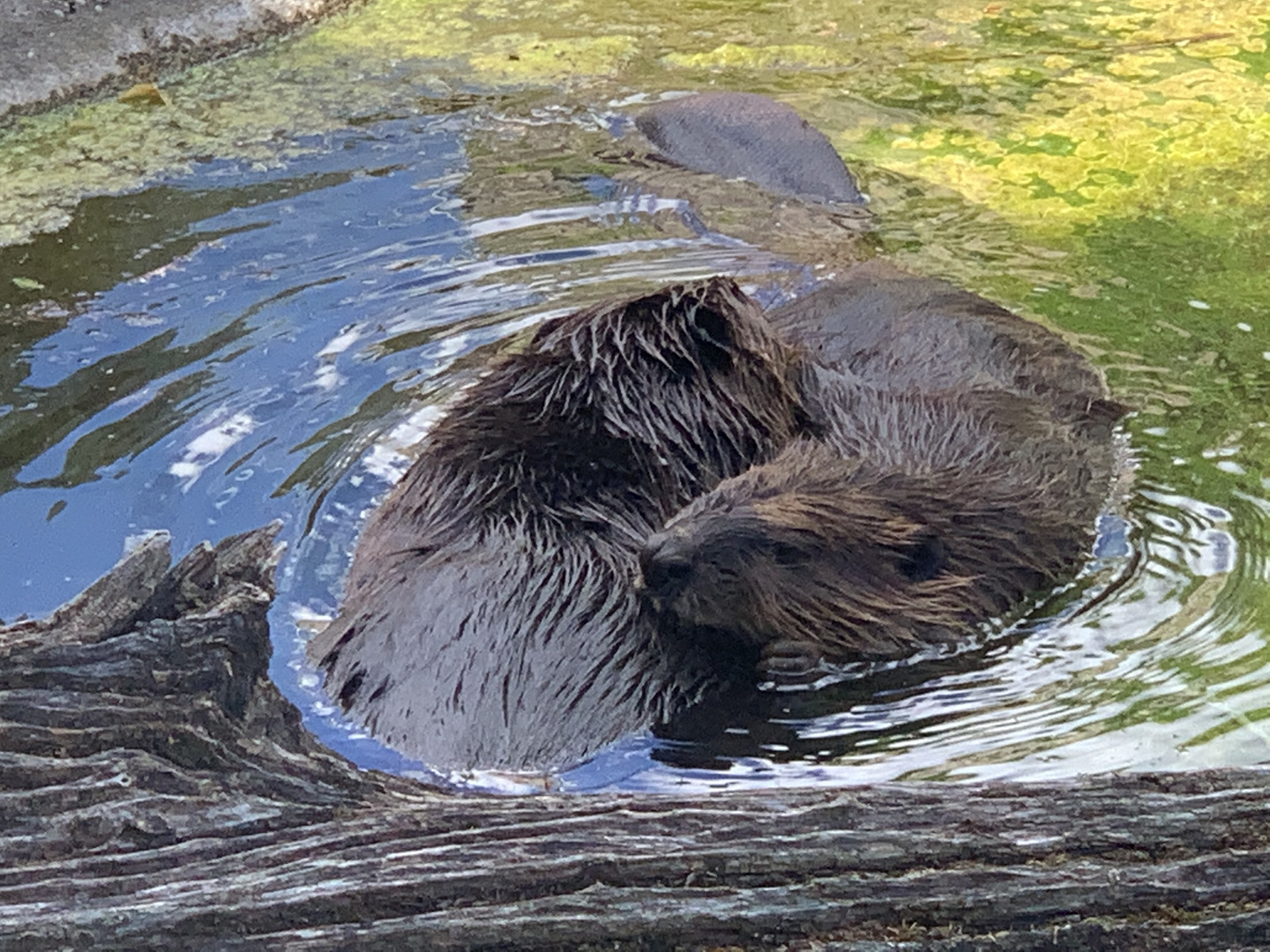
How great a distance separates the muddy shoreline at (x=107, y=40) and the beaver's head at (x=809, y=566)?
154 inches

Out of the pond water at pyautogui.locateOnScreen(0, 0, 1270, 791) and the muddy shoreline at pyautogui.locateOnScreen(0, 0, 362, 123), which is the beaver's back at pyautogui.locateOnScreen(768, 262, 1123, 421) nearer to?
the pond water at pyautogui.locateOnScreen(0, 0, 1270, 791)

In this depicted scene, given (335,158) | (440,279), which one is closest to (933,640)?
(440,279)

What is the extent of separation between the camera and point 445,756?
2492mm

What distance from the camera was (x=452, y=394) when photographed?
3885 mm

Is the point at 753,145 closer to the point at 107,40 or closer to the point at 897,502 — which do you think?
the point at 897,502

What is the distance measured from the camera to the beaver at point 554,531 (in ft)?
8.43

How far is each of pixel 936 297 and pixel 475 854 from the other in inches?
94.7

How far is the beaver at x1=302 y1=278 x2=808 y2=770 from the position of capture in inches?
101

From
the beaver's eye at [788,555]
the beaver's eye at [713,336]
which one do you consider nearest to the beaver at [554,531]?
Answer: the beaver's eye at [713,336]

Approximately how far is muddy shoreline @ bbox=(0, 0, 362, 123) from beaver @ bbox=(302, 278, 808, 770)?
11.2 ft

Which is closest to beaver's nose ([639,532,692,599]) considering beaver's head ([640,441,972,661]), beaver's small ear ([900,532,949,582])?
beaver's head ([640,441,972,661])

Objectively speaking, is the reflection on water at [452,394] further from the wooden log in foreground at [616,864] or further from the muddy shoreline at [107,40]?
the muddy shoreline at [107,40]

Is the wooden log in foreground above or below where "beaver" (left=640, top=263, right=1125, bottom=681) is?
above

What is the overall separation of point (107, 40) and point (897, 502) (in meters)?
4.31
